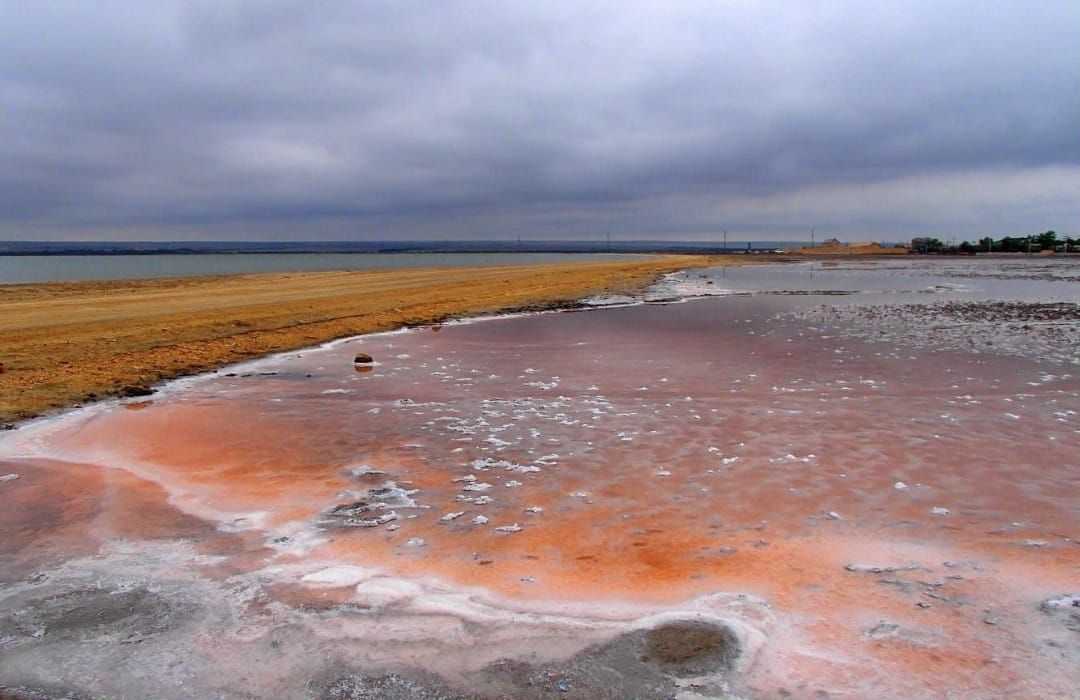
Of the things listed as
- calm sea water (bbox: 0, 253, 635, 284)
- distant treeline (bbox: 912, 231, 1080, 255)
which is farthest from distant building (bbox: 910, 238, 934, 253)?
calm sea water (bbox: 0, 253, 635, 284)

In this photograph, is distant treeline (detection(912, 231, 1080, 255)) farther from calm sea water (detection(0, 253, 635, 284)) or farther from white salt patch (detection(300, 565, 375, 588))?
white salt patch (detection(300, 565, 375, 588))

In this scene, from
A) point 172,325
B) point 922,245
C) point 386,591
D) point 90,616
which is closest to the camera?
point 90,616

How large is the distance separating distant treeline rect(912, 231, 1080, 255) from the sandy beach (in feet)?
339

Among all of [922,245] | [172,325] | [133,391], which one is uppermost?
[922,245]

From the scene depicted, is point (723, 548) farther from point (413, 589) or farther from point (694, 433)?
point (694, 433)

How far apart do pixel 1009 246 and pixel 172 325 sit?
435 ft

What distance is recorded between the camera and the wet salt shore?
4742 millimetres

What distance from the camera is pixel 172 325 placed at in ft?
70.4

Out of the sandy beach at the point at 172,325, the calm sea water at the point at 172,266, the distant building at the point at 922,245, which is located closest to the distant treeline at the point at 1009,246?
the distant building at the point at 922,245

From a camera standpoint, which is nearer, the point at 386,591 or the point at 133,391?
the point at 386,591

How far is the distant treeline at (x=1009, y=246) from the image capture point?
11391 cm

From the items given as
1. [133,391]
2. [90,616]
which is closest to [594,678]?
[90,616]

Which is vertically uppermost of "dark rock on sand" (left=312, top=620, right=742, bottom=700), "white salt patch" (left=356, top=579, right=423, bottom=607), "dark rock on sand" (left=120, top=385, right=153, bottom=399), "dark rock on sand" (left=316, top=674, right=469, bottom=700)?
"dark rock on sand" (left=120, top=385, right=153, bottom=399)

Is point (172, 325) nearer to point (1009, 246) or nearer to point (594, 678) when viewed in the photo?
point (594, 678)
